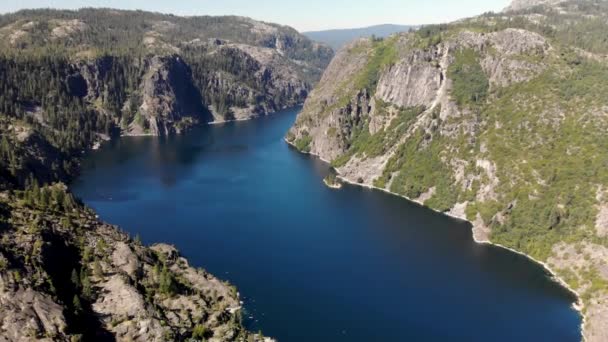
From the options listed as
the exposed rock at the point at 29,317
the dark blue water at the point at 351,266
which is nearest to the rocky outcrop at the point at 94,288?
the exposed rock at the point at 29,317

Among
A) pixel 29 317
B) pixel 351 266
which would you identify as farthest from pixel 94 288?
pixel 351 266

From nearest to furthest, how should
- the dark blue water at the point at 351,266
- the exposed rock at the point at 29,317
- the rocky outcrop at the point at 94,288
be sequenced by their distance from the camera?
the exposed rock at the point at 29,317, the rocky outcrop at the point at 94,288, the dark blue water at the point at 351,266

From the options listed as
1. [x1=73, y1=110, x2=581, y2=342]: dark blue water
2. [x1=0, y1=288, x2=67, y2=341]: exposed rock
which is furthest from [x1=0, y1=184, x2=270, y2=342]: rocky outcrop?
[x1=73, y1=110, x2=581, y2=342]: dark blue water

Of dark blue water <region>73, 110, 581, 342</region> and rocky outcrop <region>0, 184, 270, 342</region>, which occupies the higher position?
rocky outcrop <region>0, 184, 270, 342</region>

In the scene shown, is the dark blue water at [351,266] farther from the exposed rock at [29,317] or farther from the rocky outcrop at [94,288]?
the exposed rock at [29,317]

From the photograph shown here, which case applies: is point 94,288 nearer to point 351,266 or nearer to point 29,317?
point 29,317

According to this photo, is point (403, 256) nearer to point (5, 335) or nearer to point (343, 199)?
point (343, 199)

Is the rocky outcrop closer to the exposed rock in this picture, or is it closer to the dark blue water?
the exposed rock

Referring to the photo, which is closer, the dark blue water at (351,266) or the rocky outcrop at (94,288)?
the rocky outcrop at (94,288)

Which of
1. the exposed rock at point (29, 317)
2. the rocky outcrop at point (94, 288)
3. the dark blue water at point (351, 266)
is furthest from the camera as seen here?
the dark blue water at point (351, 266)

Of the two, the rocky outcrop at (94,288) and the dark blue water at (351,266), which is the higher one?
the rocky outcrop at (94,288)
